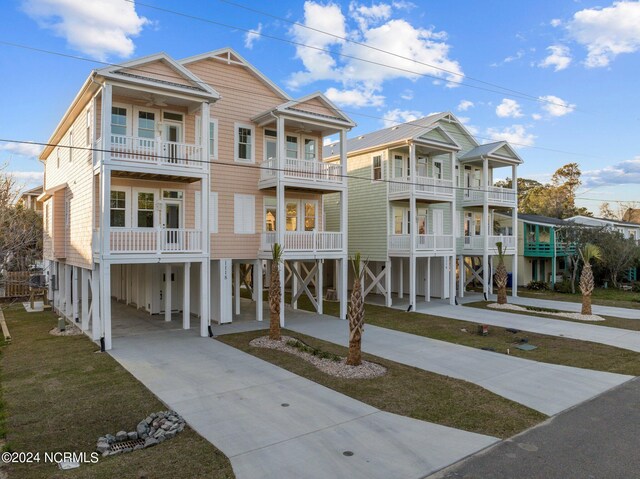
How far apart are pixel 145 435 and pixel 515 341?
11.7 m

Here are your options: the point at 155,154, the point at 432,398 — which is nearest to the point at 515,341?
the point at 432,398

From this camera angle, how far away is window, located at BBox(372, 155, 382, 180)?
74.6ft

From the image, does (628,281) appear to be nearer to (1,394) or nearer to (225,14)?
(225,14)

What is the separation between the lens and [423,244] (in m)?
21.8

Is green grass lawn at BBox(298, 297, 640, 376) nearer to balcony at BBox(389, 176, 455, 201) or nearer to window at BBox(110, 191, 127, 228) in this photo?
balcony at BBox(389, 176, 455, 201)

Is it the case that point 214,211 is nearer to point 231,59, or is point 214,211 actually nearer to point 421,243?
point 231,59

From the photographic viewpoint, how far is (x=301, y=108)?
1741 centimetres

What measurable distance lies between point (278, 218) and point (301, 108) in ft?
15.6

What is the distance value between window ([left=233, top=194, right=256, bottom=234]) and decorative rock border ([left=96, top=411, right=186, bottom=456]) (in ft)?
34.7

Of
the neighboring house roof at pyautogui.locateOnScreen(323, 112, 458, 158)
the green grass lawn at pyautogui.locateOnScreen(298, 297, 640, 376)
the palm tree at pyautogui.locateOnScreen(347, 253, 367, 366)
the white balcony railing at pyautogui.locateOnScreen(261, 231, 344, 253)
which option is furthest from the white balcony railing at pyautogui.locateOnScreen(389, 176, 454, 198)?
the palm tree at pyautogui.locateOnScreen(347, 253, 367, 366)

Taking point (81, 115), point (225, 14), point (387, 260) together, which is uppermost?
point (225, 14)

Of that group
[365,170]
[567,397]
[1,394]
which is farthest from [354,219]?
[1,394]

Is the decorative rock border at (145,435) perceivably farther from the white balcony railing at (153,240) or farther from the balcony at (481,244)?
the balcony at (481,244)

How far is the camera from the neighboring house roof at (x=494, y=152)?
81.4 feet
